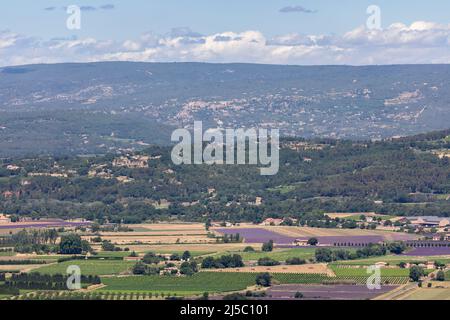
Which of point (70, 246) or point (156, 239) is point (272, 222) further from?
point (70, 246)

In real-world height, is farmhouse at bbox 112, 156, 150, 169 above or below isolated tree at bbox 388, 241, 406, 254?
above

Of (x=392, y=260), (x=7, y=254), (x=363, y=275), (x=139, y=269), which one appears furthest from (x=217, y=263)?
(x=7, y=254)

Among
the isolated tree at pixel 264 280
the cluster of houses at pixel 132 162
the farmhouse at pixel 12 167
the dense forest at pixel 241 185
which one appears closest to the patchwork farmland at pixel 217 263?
the isolated tree at pixel 264 280

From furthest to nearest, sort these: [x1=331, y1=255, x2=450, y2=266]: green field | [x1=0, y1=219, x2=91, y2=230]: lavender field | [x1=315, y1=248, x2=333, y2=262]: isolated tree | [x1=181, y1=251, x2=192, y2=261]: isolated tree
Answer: [x1=0, y1=219, x2=91, y2=230]: lavender field, [x1=181, y1=251, x2=192, y2=261]: isolated tree, [x1=315, y1=248, x2=333, y2=262]: isolated tree, [x1=331, y1=255, x2=450, y2=266]: green field

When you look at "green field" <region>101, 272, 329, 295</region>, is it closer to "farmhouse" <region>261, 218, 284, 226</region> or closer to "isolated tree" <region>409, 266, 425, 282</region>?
"isolated tree" <region>409, 266, 425, 282</region>

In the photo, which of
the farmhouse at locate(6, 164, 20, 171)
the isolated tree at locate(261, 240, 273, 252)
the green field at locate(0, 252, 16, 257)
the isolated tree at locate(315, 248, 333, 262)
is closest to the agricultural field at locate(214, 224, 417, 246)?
the isolated tree at locate(261, 240, 273, 252)
